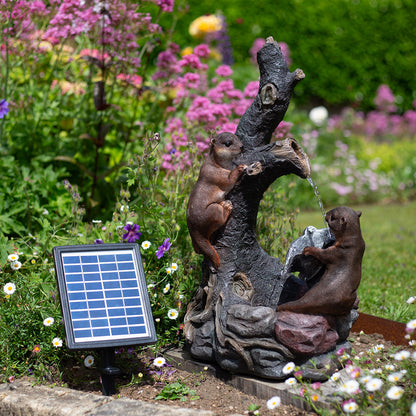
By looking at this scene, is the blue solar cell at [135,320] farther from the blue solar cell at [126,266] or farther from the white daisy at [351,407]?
the white daisy at [351,407]

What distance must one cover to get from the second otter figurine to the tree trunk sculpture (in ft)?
0.11

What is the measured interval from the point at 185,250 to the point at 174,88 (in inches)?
75.7

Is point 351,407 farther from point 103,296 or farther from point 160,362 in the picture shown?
point 103,296

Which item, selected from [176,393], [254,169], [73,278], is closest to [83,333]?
[73,278]

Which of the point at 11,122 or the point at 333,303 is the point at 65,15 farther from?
the point at 333,303

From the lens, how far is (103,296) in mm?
2508

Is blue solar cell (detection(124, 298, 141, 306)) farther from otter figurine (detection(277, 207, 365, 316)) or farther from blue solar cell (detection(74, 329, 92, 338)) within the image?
otter figurine (detection(277, 207, 365, 316))

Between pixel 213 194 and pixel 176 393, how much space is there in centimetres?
88

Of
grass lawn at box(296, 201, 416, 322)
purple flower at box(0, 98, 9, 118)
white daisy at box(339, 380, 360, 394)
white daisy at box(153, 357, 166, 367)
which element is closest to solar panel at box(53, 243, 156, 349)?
white daisy at box(153, 357, 166, 367)

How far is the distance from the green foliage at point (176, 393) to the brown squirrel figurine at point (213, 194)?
56 centimetres

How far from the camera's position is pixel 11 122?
4516 mm

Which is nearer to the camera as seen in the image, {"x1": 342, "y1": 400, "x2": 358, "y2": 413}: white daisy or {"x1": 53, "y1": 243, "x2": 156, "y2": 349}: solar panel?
{"x1": 342, "y1": 400, "x2": 358, "y2": 413}: white daisy

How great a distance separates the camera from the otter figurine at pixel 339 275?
95.0 inches

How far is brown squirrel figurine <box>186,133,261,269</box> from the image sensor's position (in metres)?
2.68
